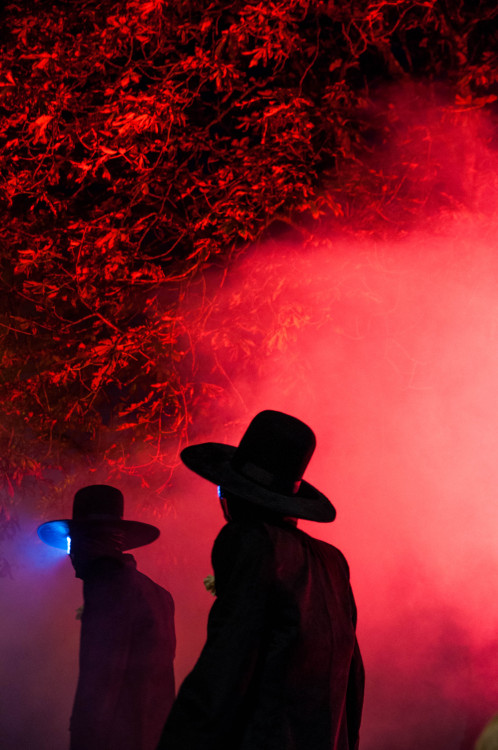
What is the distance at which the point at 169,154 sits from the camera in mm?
6121

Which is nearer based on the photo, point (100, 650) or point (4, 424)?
point (100, 650)

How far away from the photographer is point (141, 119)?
551 cm

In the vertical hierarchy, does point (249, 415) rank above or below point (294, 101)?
below

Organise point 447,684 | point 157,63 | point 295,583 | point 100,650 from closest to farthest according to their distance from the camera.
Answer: point 295,583
point 100,650
point 447,684
point 157,63

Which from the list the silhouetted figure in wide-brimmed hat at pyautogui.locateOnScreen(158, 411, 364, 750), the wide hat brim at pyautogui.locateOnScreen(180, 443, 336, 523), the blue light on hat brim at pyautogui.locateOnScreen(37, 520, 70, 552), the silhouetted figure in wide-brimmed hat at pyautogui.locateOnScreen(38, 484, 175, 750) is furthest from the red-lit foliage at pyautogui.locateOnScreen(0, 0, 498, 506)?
the silhouetted figure in wide-brimmed hat at pyautogui.locateOnScreen(158, 411, 364, 750)

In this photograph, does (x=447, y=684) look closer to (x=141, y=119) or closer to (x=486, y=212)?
(x=486, y=212)

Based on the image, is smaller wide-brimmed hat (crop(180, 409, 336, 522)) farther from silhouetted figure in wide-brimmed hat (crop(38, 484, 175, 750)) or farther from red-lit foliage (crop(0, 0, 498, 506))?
red-lit foliage (crop(0, 0, 498, 506))

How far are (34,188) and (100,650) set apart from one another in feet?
13.1

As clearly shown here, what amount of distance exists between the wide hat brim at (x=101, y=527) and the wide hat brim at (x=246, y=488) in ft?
5.09

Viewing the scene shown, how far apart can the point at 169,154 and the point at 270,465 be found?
4214 mm

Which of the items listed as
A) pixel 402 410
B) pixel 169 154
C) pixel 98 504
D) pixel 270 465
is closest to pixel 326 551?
pixel 270 465

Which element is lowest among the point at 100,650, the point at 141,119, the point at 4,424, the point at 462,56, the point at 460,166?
the point at 4,424

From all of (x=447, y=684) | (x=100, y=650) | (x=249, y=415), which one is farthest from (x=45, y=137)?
(x=447, y=684)

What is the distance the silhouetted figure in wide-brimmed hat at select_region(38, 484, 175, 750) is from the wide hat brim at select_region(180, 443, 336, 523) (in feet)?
4.42
